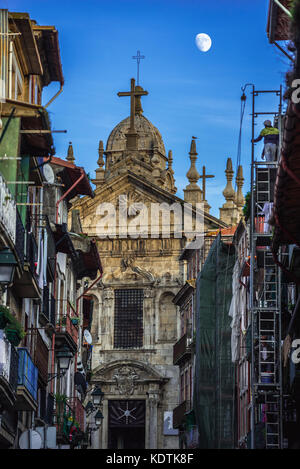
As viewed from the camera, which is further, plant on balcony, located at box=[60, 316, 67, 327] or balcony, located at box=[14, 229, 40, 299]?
plant on balcony, located at box=[60, 316, 67, 327]

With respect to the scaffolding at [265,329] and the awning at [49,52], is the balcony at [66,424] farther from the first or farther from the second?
the awning at [49,52]

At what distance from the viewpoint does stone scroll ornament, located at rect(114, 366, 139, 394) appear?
197 feet

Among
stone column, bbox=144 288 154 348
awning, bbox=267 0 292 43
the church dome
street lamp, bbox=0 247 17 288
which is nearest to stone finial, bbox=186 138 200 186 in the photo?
stone column, bbox=144 288 154 348

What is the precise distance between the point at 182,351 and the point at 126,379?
10.1 metres

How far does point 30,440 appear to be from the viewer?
25359 millimetres

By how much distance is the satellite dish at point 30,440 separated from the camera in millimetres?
25344

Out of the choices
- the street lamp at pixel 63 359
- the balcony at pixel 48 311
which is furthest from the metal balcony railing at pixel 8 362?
the street lamp at pixel 63 359

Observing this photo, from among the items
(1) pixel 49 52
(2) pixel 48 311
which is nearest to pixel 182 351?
(2) pixel 48 311

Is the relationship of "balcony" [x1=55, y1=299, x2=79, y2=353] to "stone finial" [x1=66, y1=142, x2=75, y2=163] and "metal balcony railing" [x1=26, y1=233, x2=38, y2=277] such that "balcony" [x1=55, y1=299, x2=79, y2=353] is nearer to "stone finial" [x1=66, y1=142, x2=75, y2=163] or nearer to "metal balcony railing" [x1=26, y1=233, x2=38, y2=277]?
"metal balcony railing" [x1=26, y1=233, x2=38, y2=277]

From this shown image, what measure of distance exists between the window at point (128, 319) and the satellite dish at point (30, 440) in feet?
114

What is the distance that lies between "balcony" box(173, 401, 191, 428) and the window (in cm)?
A: 874

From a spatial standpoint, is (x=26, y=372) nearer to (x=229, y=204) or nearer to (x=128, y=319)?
(x=128, y=319)
